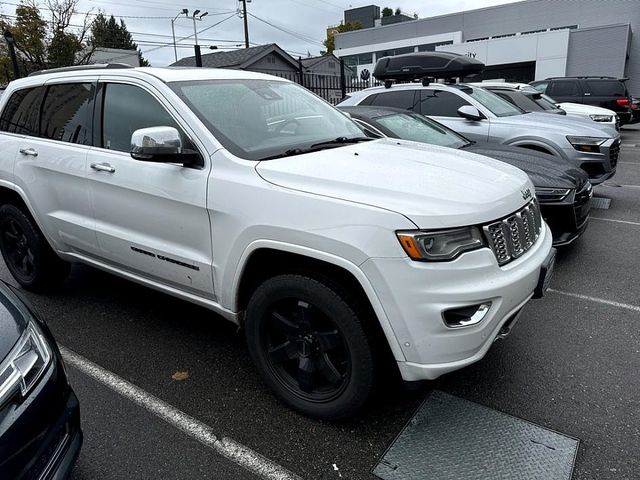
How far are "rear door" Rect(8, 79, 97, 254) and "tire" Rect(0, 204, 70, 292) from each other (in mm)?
258

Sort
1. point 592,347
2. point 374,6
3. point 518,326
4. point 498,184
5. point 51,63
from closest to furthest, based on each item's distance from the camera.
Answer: point 498,184 → point 592,347 → point 518,326 → point 51,63 → point 374,6

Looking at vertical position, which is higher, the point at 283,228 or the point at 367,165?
the point at 367,165

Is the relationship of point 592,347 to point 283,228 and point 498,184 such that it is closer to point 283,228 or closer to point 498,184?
point 498,184

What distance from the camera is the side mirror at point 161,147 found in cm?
262

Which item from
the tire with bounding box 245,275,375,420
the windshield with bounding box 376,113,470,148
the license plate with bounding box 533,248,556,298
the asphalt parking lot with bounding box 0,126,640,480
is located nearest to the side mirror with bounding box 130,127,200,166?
the tire with bounding box 245,275,375,420

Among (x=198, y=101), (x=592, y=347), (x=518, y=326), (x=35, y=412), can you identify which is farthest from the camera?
(x=518, y=326)

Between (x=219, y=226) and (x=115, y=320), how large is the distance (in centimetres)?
176

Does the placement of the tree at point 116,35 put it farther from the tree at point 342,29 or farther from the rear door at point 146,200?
the rear door at point 146,200

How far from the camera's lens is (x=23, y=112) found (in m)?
4.02

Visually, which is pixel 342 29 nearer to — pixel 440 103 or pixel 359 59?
pixel 359 59

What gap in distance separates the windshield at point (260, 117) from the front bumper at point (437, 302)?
1.10 m

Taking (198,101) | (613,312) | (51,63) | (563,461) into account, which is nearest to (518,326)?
(613,312)

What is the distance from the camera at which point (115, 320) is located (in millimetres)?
3818

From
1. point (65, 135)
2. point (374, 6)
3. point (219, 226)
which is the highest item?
point (374, 6)
